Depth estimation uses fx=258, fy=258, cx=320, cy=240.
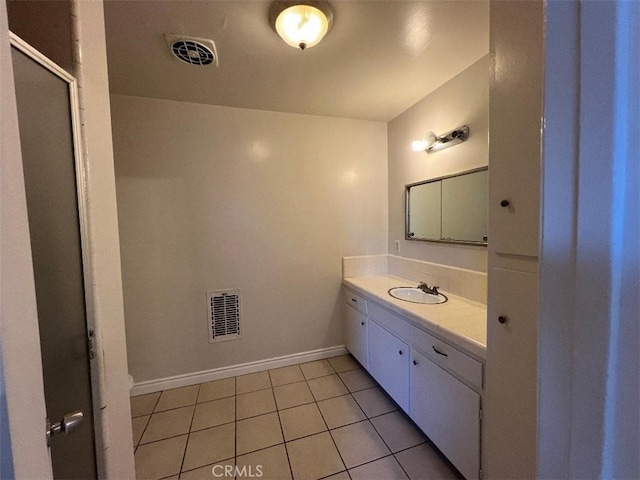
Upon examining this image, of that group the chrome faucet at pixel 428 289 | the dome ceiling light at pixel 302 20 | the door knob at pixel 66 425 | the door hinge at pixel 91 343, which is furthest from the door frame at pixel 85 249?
the chrome faucet at pixel 428 289

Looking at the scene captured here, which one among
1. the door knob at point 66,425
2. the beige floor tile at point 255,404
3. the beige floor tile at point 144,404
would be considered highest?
the door knob at point 66,425

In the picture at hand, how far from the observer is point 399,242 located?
2.64 meters

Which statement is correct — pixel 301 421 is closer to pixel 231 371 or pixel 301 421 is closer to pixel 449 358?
pixel 231 371

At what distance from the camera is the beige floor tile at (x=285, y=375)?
2.30 m

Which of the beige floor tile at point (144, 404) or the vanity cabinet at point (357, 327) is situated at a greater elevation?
the vanity cabinet at point (357, 327)

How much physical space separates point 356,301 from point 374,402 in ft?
2.62

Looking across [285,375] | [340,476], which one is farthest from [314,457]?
[285,375]

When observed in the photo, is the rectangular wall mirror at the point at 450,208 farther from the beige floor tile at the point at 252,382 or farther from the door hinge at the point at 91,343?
the door hinge at the point at 91,343

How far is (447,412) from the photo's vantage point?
1.38m

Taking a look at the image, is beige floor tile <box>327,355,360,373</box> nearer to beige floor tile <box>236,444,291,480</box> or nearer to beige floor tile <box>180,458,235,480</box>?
beige floor tile <box>236,444,291,480</box>

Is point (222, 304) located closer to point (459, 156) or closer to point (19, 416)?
point (19, 416)

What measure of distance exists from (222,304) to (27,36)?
76.8 inches

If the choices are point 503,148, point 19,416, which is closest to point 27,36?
point 19,416

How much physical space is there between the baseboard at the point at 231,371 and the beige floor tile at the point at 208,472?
2.93ft
